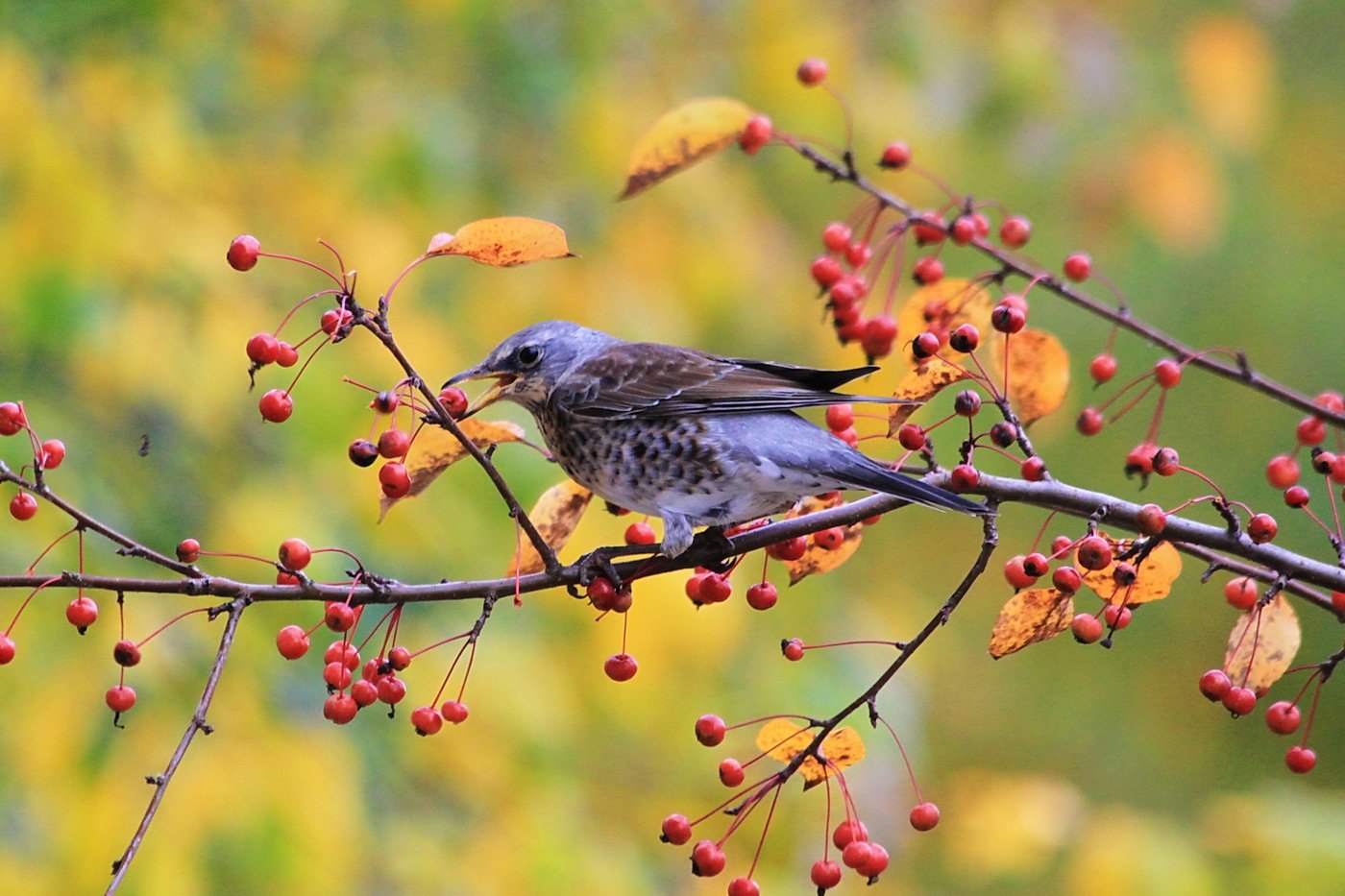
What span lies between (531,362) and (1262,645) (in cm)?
141

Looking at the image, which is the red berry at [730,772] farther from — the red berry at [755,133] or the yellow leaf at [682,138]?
the red berry at [755,133]

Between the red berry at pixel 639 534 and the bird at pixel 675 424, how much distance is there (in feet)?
0.10

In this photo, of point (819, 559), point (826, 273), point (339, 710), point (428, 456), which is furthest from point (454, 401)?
point (826, 273)

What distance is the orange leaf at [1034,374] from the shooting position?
78.3 inches

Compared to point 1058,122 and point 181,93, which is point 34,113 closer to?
point 181,93

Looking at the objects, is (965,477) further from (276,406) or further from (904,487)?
(276,406)

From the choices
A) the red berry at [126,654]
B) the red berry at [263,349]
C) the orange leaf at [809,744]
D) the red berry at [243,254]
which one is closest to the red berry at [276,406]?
the red berry at [263,349]

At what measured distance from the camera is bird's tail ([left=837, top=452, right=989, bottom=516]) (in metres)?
1.84

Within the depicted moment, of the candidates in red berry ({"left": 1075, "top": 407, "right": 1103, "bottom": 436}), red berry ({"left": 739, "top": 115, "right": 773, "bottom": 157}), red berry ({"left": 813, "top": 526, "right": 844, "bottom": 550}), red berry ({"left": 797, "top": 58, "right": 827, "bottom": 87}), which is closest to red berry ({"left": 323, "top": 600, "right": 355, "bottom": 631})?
red berry ({"left": 813, "top": 526, "right": 844, "bottom": 550})

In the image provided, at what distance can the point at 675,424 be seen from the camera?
2574mm

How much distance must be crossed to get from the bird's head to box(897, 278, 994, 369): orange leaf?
72cm

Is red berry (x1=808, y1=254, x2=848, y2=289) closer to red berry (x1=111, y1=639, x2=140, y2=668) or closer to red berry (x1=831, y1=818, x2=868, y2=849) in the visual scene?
red berry (x1=831, y1=818, x2=868, y2=849)

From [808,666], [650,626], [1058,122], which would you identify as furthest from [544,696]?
[1058,122]

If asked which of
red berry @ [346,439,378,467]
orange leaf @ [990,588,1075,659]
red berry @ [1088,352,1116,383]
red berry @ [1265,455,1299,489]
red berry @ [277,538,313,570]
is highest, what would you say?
red berry @ [1088,352,1116,383]
